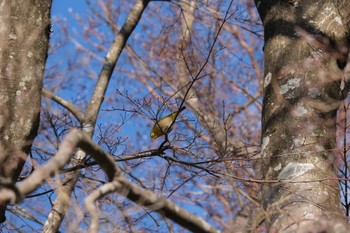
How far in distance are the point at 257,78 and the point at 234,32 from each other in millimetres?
1541

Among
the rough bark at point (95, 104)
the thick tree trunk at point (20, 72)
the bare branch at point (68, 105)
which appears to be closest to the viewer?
the thick tree trunk at point (20, 72)

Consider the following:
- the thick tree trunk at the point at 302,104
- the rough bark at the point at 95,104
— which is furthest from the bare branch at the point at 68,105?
the thick tree trunk at the point at 302,104

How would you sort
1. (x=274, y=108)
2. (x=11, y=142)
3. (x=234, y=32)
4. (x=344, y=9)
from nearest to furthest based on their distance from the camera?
(x=11, y=142)
(x=274, y=108)
(x=344, y=9)
(x=234, y=32)

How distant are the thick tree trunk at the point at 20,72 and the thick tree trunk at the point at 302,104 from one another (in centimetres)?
124

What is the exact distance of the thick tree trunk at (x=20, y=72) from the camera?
10.6 ft

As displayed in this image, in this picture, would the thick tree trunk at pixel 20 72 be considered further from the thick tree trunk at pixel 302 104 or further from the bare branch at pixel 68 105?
the bare branch at pixel 68 105

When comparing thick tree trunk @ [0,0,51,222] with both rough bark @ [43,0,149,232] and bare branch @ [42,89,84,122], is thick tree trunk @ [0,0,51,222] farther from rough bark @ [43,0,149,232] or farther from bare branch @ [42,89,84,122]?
bare branch @ [42,89,84,122]

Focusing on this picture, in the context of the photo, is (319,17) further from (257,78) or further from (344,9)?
(257,78)

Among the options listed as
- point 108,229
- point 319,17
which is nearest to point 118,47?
point 319,17

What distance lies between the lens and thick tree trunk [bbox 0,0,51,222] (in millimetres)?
3232

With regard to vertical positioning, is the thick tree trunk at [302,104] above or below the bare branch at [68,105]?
below

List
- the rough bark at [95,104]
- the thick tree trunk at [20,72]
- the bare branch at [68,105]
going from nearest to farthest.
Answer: the thick tree trunk at [20,72] < the rough bark at [95,104] < the bare branch at [68,105]

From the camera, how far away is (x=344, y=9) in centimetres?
398

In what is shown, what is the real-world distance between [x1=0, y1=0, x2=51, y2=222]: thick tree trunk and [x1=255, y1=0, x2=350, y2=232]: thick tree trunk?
4.06 feet
